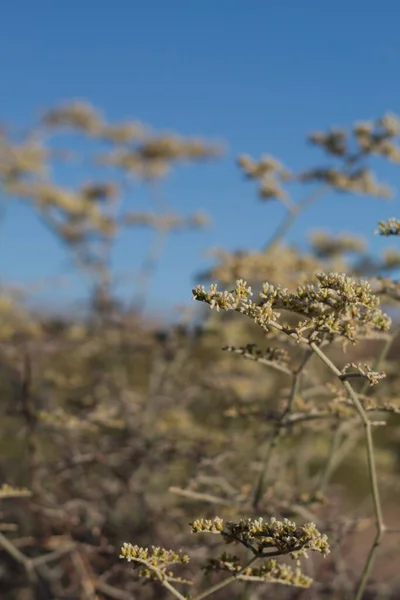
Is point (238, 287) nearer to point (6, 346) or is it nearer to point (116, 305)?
point (6, 346)

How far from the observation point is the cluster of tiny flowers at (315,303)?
246 cm

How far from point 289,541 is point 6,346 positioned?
191 inches

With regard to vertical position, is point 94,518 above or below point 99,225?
below

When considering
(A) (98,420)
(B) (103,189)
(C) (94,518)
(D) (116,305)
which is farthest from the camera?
(B) (103,189)

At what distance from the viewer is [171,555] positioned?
265cm

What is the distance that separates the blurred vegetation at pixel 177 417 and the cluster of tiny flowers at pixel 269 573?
0.03ft

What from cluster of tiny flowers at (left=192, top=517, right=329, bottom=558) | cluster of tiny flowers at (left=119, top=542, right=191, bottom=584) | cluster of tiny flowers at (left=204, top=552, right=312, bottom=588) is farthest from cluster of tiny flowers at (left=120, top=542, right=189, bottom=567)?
cluster of tiny flowers at (left=204, top=552, right=312, bottom=588)

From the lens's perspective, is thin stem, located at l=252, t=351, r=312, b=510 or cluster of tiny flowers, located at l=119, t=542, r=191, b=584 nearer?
cluster of tiny flowers, located at l=119, t=542, r=191, b=584

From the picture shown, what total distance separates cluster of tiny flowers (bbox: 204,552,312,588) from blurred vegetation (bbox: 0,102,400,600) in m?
0.01

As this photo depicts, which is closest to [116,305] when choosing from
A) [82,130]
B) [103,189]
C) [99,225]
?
[99,225]

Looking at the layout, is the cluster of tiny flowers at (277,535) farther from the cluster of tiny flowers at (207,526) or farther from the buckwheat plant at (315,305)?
the buckwheat plant at (315,305)

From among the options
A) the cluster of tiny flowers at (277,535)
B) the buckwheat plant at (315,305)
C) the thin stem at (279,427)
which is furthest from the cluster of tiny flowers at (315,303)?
the thin stem at (279,427)

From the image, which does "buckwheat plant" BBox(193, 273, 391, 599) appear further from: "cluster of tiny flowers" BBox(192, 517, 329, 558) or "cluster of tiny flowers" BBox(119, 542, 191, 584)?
"cluster of tiny flowers" BBox(119, 542, 191, 584)

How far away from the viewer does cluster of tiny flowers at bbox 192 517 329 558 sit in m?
2.42
